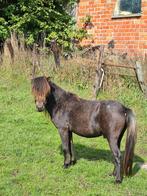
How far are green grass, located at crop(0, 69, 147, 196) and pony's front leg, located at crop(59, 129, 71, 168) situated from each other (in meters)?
0.13

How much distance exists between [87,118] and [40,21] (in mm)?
9830

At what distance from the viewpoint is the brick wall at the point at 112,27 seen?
13.9 metres

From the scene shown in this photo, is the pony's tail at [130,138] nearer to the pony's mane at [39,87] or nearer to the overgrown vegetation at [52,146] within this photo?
the overgrown vegetation at [52,146]

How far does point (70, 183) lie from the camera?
651 cm

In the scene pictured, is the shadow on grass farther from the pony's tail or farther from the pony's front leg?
the pony's tail

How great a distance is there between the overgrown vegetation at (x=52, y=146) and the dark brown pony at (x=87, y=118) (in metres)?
0.34

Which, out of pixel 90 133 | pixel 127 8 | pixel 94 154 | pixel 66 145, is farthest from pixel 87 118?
pixel 127 8

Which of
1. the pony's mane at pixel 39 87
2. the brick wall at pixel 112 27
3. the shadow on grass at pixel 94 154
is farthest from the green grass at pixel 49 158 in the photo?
the brick wall at pixel 112 27

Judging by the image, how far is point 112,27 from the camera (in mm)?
14938

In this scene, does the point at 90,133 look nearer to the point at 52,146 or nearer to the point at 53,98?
the point at 53,98

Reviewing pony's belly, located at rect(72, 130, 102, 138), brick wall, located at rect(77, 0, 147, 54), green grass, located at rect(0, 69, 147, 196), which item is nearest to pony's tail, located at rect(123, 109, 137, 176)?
green grass, located at rect(0, 69, 147, 196)

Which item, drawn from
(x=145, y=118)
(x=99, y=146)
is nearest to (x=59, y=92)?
(x=99, y=146)

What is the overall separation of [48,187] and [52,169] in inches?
32.7

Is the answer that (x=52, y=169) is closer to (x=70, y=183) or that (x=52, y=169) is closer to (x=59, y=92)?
(x=70, y=183)
